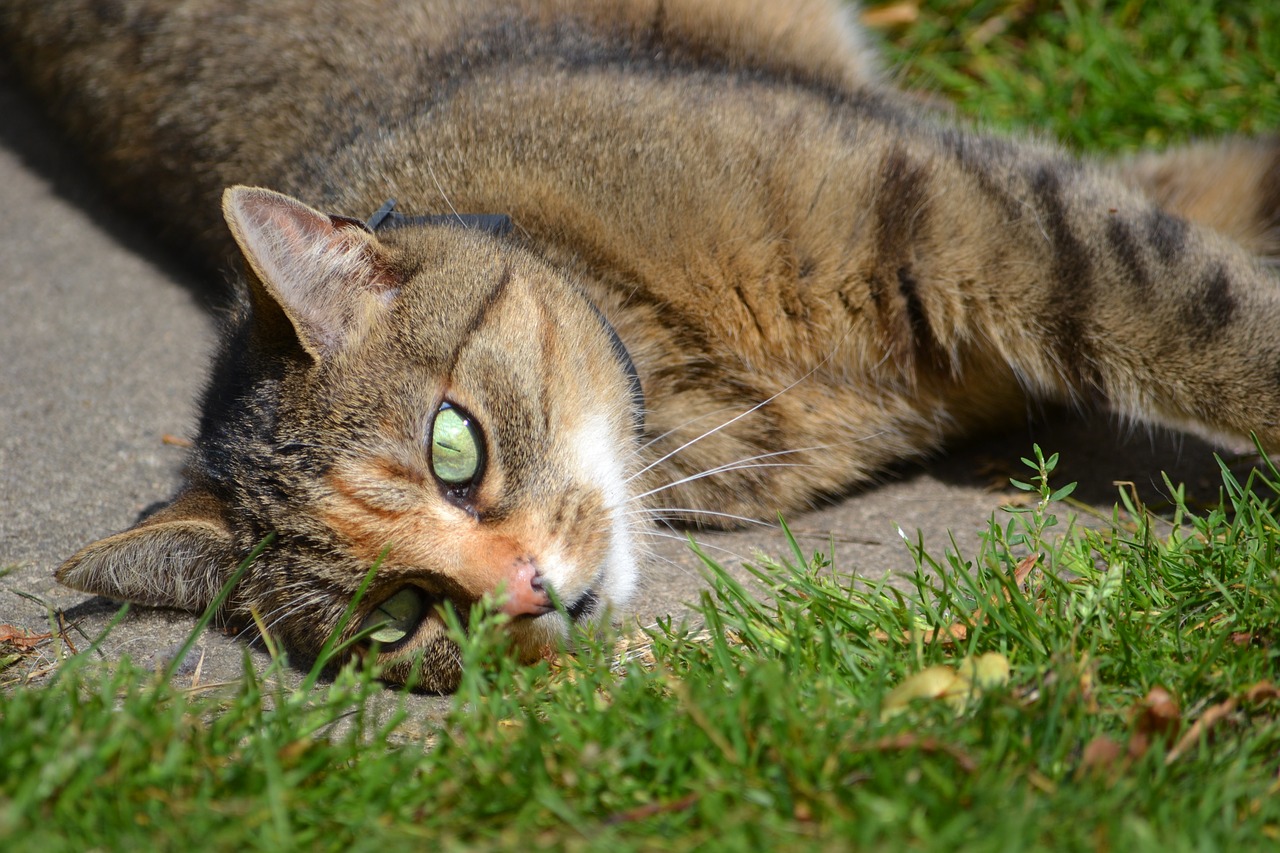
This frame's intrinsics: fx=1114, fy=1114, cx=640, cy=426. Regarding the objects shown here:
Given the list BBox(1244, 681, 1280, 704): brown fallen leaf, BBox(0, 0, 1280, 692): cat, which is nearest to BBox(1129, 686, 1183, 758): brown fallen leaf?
BBox(1244, 681, 1280, 704): brown fallen leaf

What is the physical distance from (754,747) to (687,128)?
5.15 ft

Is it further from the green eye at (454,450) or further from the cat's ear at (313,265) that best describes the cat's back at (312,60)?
the green eye at (454,450)

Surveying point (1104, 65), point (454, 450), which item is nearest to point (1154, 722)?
point (454, 450)

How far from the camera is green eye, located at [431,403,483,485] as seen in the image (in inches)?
88.5

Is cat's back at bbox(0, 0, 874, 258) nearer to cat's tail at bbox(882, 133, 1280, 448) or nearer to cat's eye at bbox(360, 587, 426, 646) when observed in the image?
cat's tail at bbox(882, 133, 1280, 448)

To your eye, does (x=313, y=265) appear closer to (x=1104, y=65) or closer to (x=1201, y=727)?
(x=1201, y=727)

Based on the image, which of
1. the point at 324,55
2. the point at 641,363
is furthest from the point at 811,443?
the point at 324,55

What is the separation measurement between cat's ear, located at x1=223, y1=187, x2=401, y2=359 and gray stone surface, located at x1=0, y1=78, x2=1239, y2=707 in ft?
2.40

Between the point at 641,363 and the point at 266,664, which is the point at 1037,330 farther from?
the point at 266,664

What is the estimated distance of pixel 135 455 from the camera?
3049 mm

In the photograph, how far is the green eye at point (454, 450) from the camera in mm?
2248

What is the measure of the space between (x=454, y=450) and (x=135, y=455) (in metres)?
1.28

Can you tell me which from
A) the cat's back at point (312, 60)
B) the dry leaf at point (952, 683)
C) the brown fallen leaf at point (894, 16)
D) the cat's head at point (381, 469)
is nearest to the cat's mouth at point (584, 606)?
the cat's head at point (381, 469)

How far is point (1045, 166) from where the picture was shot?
276 centimetres
